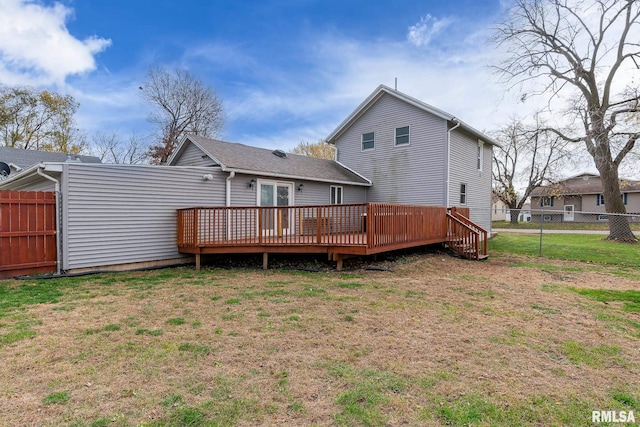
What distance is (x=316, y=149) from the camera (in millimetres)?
33469

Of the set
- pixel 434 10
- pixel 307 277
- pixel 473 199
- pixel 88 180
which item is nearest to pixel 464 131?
pixel 473 199

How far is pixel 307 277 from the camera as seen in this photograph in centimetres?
714

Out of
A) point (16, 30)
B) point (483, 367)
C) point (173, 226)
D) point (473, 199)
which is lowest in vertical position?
point (483, 367)

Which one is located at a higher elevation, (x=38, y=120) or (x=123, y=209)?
(x=38, y=120)

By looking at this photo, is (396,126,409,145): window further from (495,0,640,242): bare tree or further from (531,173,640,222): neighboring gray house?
(531,173,640,222): neighboring gray house

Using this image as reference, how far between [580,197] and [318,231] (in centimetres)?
3662

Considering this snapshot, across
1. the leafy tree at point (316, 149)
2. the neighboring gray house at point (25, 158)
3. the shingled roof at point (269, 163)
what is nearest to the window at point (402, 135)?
the shingled roof at point (269, 163)

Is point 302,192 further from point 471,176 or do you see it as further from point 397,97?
point 471,176

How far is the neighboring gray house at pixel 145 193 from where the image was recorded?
723 cm

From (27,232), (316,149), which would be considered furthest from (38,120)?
(27,232)

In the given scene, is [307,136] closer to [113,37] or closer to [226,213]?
[113,37]

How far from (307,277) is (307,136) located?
28.2 m

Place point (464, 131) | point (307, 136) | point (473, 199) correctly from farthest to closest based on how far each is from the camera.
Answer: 1. point (307, 136)
2. point (473, 199)
3. point (464, 131)

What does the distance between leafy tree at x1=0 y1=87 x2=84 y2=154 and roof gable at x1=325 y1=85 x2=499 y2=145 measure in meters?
24.9
